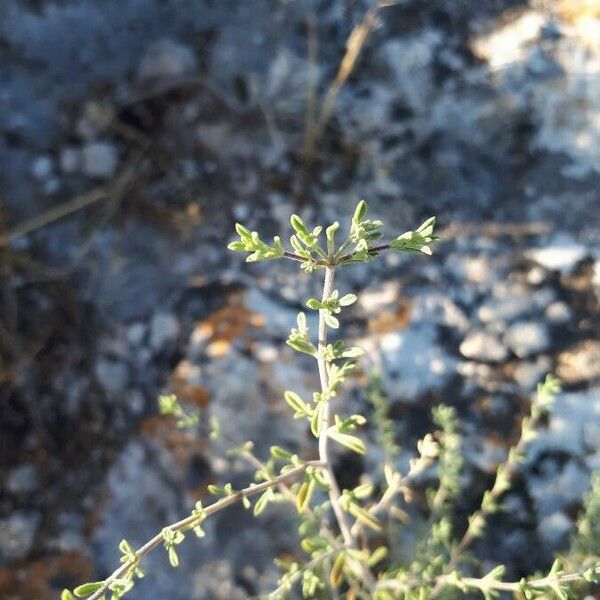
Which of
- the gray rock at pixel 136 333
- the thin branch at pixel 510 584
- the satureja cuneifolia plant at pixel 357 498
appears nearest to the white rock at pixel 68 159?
the gray rock at pixel 136 333

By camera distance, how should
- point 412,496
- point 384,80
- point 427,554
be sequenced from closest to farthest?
point 427,554
point 412,496
point 384,80

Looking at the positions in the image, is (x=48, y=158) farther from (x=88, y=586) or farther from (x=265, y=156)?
(x=88, y=586)

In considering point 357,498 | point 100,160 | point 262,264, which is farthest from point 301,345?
point 100,160

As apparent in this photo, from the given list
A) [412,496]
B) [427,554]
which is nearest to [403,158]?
[412,496]

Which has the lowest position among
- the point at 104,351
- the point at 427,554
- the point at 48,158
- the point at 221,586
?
the point at 221,586

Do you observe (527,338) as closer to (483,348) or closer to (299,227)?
(483,348)

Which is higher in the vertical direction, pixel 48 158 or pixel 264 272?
pixel 48 158
